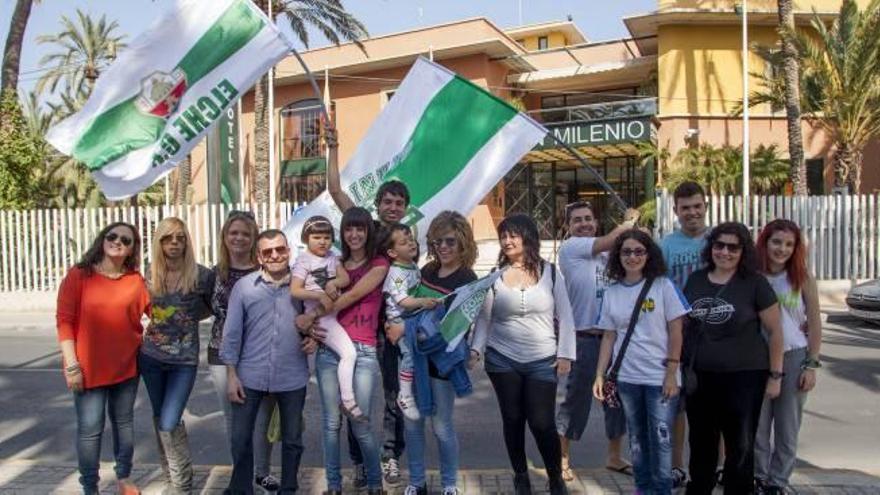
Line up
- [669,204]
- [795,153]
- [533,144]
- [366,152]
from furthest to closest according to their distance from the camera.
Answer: [795,153] < [669,204] < [366,152] < [533,144]

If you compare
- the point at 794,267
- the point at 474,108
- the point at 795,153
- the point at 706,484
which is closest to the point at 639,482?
the point at 706,484

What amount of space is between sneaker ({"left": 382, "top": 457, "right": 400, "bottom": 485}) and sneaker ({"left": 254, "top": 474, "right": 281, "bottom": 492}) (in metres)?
0.66

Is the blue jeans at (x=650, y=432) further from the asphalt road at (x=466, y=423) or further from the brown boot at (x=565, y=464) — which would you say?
the asphalt road at (x=466, y=423)

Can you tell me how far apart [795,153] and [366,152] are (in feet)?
51.5

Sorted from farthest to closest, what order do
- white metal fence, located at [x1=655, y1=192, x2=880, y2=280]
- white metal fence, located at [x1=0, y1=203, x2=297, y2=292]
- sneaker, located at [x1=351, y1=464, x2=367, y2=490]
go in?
white metal fence, located at [x1=0, y1=203, x2=297, y2=292], white metal fence, located at [x1=655, y1=192, x2=880, y2=280], sneaker, located at [x1=351, y1=464, x2=367, y2=490]

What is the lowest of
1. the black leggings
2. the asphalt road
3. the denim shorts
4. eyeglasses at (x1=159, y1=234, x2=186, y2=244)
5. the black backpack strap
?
the asphalt road

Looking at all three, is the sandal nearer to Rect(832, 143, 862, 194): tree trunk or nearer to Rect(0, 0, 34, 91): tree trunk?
Rect(0, 0, 34, 91): tree trunk

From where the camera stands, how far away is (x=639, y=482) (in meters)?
4.08

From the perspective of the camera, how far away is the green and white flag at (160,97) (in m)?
5.06

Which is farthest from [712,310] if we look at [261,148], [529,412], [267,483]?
[261,148]

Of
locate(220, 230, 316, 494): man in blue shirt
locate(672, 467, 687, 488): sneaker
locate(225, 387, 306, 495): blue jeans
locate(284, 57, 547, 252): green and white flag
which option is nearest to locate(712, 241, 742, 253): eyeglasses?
locate(672, 467, 687, 488): sneaker

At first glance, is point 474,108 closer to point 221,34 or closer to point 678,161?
point 221,34

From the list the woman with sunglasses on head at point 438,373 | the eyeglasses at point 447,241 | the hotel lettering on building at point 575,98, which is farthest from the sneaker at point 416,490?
the hotel lettering on building at point 575,98

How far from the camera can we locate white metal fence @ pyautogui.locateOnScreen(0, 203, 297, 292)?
16719 mm
